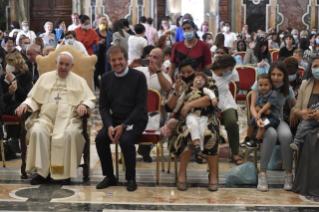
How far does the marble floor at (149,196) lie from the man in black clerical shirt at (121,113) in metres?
0.23

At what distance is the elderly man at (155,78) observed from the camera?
210 inches

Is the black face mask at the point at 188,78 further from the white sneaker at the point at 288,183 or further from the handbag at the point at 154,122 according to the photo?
the white sneaker at the point at 288,183

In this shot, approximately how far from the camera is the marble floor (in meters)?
4.10

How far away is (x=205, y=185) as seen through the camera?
188 inches

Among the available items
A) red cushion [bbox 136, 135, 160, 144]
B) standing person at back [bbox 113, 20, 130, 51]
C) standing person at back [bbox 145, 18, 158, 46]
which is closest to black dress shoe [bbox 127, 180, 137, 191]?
red cushion [bbox 136, 135, 160, 144]

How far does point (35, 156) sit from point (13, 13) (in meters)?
12.3

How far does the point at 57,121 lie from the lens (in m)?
→ 4.98

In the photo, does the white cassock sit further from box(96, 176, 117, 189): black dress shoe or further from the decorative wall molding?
the decorative wall molding

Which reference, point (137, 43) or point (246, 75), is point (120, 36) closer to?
point (137, 43)

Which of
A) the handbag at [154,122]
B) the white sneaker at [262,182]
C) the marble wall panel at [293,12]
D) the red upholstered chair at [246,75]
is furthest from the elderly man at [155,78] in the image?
the marble wall panel at [293,12]

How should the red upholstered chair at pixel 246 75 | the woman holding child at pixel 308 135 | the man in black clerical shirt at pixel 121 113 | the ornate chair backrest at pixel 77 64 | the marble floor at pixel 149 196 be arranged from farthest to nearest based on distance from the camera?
the red upholstered chair at pixel 246 75 < the ornate chair backrest at pixel 77 64 < the man in black clerical shirt at pixel 121 113 < the woman holding child at pixel 308 135 < the marble floor at pixel 149 196

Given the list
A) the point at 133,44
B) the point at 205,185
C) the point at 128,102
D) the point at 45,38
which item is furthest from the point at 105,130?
the point at 45,38

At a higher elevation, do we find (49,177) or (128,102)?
(128,102)

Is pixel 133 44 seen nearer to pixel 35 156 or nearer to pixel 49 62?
pixel 49 62
